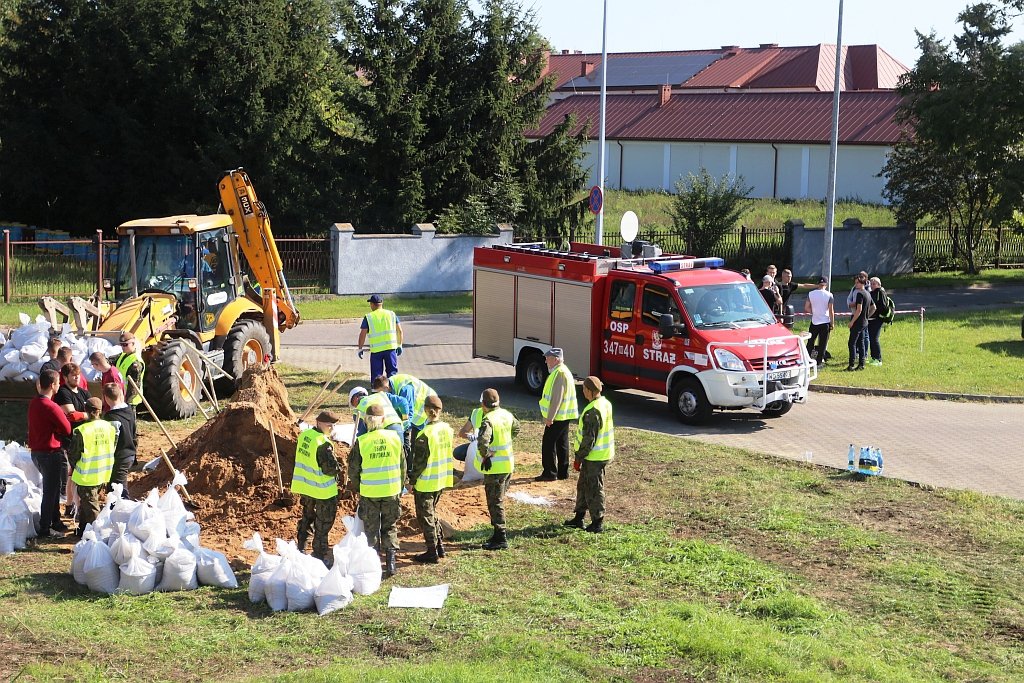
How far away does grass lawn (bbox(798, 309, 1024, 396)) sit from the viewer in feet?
63.5

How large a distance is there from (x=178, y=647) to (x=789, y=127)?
48864mm

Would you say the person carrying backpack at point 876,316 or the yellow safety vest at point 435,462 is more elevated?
the person carrying backpack at point 876,316

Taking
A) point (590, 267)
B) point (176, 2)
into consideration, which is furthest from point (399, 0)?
point (590, 267)

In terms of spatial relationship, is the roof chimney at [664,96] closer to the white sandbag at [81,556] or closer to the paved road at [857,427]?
the paved road at [857,427]

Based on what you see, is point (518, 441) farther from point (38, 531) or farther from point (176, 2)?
point (176, 2)

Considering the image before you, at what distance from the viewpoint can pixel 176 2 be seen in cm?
3394

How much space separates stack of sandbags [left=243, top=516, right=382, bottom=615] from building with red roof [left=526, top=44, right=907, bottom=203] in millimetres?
36115

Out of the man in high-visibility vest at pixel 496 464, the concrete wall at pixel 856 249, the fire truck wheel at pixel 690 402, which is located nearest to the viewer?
the man in high-visibility vest at pixel 496 464

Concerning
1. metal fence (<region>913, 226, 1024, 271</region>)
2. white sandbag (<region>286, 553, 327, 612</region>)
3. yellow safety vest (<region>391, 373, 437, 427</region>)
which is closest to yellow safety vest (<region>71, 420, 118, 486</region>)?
white sandbag (<region>286, 553, 327, 612</region>)

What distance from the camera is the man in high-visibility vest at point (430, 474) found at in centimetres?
1049

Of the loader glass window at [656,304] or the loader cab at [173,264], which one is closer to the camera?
the loader glass window at [656,304]

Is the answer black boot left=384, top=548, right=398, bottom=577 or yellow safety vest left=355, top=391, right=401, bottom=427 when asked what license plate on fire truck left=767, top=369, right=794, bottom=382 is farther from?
black boot left=384, top=548, right=398, bottom=577

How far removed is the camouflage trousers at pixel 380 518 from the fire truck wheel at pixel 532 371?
334 inches

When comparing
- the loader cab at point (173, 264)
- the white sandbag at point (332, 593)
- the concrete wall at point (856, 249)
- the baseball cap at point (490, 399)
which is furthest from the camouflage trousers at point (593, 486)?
the concrete wall at point (856, 249)
